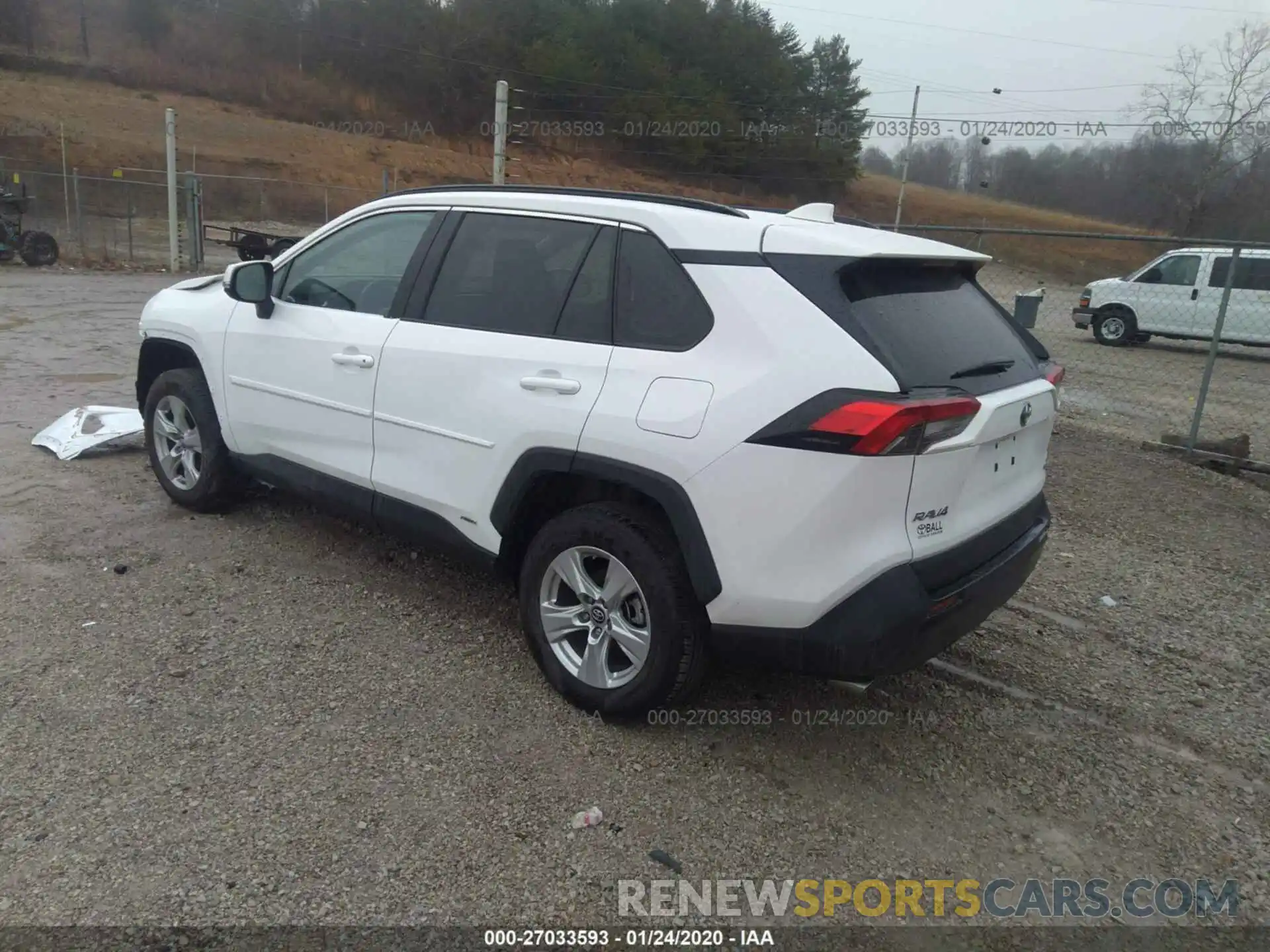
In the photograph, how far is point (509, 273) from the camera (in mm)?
3557

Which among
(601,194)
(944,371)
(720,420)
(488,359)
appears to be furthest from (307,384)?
(944,371)

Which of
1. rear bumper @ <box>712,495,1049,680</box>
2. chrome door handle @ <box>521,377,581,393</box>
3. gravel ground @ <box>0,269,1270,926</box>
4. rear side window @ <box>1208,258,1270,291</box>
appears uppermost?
rear side window @ <box>1208,258,1270,291</box>

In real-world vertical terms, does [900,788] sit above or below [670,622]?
below

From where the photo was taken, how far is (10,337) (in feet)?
33.6

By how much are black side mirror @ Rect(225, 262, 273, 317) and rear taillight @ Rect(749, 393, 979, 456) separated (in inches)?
109

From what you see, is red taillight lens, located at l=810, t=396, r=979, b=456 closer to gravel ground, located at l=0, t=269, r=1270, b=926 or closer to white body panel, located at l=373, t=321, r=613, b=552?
white body panel, located at l=373, t=321, r=613, b=552

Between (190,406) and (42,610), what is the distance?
1314 millimetres

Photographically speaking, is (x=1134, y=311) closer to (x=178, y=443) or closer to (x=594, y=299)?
(x=594, y=299)

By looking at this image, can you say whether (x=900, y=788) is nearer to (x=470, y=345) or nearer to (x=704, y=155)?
(x=470, y=345)

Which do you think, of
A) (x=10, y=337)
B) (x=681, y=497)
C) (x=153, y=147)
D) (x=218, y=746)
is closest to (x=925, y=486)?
(x=681, y=497)

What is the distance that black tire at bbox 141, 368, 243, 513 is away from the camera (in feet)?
15.6

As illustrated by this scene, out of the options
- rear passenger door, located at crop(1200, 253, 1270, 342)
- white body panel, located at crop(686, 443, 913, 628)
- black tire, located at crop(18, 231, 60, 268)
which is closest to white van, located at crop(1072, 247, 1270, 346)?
rear passenger door, located at crop(1200, 253, 1270, 342)

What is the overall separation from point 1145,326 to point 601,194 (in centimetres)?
1673

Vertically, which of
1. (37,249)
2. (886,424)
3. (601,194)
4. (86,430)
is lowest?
(86,430)
